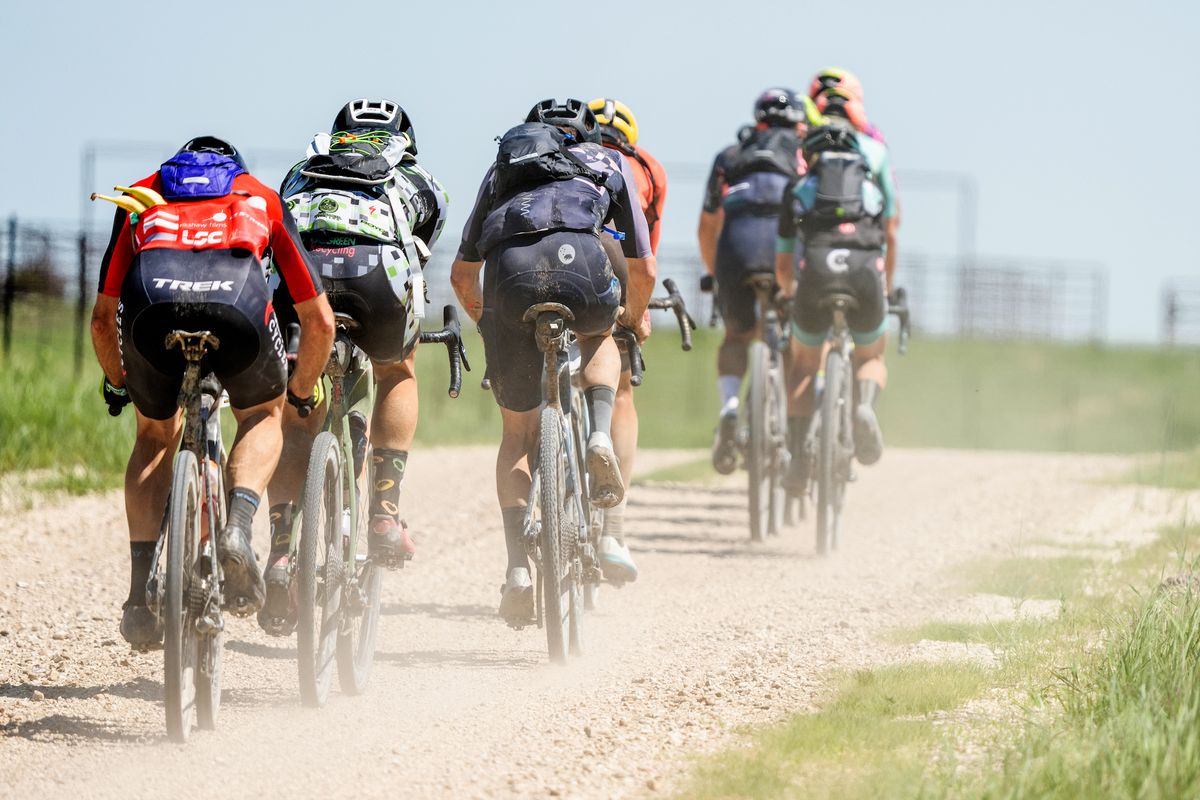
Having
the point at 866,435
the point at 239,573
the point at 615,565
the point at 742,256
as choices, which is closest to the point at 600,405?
the point at 615,565

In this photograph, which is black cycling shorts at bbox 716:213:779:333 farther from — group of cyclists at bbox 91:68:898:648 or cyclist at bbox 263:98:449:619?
cyclist at bbox 263:98:449:619

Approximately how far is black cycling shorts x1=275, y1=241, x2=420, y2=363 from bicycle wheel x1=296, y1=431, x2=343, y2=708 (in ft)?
1.45

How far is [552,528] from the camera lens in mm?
6219

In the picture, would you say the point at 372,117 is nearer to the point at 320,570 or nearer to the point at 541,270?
the point at 541,270

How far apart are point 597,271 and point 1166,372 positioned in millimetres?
25962

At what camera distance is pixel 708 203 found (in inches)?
415

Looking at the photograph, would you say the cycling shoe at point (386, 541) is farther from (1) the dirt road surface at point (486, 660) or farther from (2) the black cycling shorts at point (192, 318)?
(2) the black cycling shorts at point (192, 318)

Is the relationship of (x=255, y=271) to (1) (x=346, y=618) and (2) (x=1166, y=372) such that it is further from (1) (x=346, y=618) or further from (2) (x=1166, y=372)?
(2) (x=1166, y=372)

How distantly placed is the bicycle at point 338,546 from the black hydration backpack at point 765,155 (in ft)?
13.7

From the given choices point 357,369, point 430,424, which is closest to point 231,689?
point 357,369

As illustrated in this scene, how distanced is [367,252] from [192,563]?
1313 mm

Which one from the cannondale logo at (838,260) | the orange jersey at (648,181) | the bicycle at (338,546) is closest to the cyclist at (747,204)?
the cannondale logo at (838,260)

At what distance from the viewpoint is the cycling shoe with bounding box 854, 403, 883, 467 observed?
990 centimetres

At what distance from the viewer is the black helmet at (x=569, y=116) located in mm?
6797
